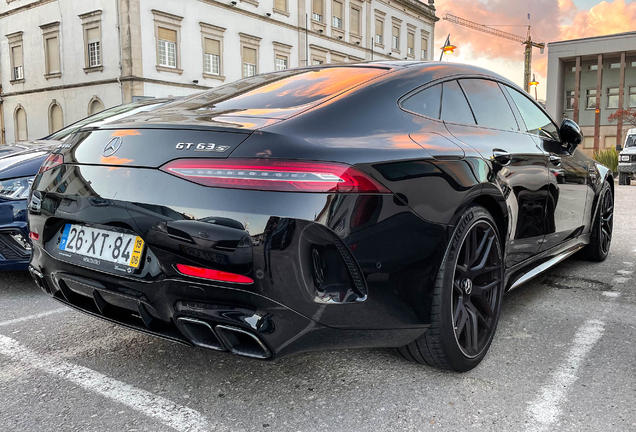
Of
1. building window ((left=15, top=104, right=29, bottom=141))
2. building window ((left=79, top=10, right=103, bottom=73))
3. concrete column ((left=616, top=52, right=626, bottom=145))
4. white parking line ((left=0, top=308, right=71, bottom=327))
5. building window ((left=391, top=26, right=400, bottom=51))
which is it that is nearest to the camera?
white parking line ((left=0, top=308, right=71, bottom=327))

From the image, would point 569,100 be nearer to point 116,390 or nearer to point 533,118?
point 533,118

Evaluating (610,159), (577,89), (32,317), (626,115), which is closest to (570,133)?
(32,317)

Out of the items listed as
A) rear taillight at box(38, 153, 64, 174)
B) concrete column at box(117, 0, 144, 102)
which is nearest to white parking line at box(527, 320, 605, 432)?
rear taillight at box(38, 153, 64, 174)

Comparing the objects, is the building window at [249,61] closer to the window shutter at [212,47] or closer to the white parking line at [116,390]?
the window shutter at [212,47]

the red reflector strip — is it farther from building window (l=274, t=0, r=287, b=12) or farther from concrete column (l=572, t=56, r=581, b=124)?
concrete column (l=572, t=56, r=581, b=124)

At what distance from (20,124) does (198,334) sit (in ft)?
109

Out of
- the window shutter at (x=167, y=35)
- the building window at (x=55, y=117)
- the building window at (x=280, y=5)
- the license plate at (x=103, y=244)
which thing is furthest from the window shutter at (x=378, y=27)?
the license plate at (x=103, y=244)

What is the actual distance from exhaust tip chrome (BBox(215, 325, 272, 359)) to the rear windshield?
2.81ft

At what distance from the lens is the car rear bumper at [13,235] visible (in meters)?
3.35

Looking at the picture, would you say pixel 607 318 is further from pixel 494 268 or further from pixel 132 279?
pixel 132 279

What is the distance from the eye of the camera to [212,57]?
88.1ft

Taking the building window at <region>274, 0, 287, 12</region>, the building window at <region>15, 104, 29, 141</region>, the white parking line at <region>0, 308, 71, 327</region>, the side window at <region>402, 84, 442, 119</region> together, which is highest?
the building window at <region>274, 0, 287, 12</region>

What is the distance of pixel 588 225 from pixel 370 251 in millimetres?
2843

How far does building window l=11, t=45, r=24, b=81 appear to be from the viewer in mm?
29964
